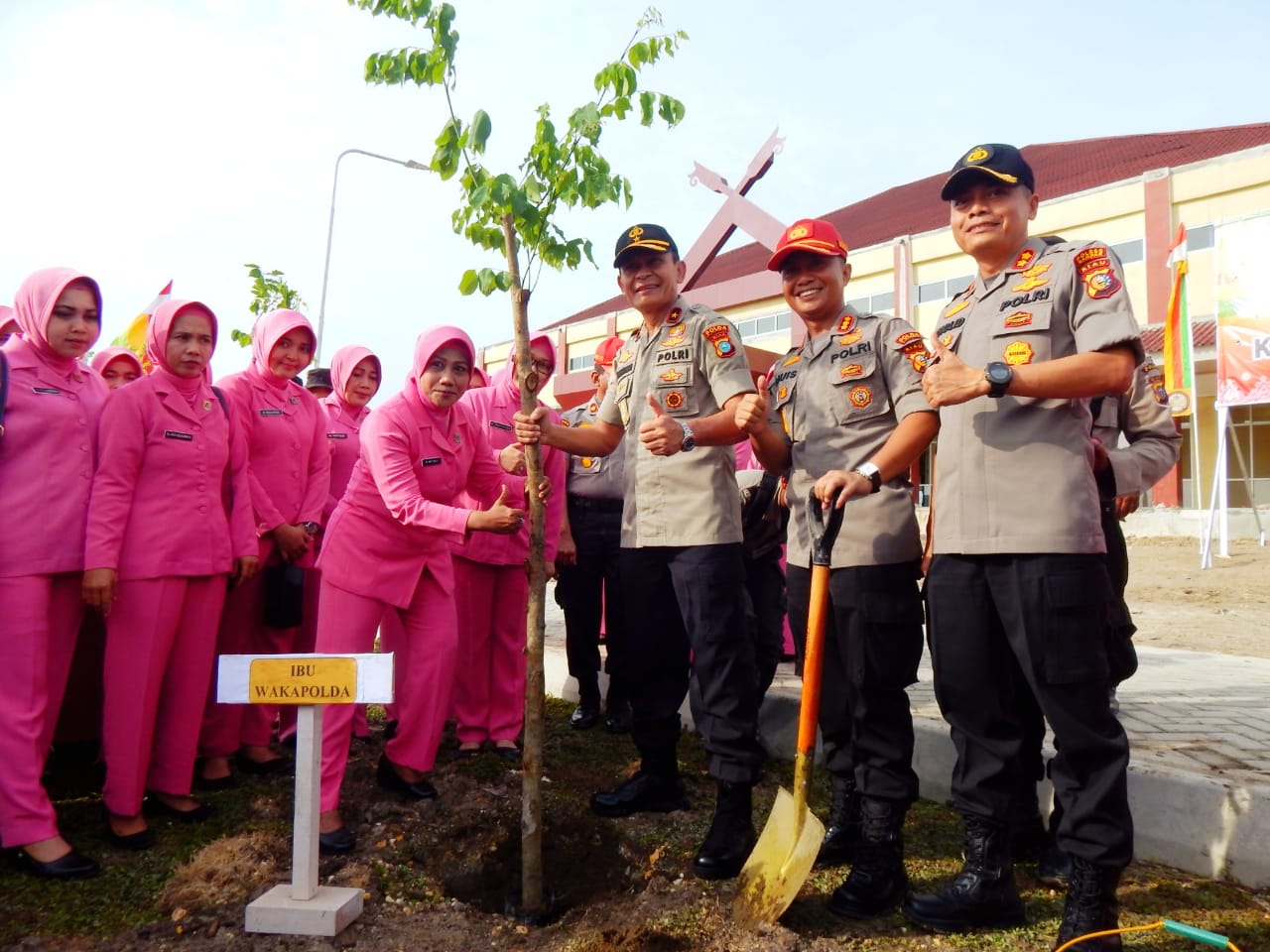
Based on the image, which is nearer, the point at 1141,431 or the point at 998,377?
the point at 998,377

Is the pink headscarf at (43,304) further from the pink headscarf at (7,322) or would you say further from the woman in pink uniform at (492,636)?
the woman in pink uniform at (492,636)

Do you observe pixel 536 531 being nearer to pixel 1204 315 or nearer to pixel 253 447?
pixel 253 447

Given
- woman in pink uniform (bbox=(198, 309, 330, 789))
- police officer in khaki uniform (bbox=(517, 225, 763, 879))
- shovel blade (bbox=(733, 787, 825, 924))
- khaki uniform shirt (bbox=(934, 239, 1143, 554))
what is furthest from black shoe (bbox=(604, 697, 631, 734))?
khaki uniform shirt (bbox=(934, 239, 1143, 554))

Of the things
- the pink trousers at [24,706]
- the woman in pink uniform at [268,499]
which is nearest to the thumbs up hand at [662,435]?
the woman in pink uniform at [268,499]

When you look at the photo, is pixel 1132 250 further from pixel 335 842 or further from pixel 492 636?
pixel 335 842

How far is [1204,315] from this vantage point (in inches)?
852

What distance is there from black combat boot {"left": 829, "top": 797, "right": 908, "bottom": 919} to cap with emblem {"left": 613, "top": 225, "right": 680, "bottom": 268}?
6.81ft

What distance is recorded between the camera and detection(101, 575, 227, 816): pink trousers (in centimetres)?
319

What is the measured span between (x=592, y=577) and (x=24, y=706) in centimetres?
273

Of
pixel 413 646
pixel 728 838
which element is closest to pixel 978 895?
pixel 728 838

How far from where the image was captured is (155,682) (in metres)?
3.25

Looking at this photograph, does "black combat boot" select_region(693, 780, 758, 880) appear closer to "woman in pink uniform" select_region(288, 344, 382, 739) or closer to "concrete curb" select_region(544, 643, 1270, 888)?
"concrete curb" select_region(544, 643, 1270, 888)

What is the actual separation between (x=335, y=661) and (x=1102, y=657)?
7.18ft

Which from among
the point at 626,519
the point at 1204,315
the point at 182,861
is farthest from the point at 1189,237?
the point at 182,861
